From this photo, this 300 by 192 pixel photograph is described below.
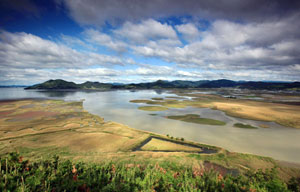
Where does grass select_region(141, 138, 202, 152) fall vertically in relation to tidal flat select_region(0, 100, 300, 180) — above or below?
below

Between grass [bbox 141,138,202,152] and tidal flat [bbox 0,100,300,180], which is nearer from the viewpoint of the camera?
tidal flat [bbox 0,100,300,180]

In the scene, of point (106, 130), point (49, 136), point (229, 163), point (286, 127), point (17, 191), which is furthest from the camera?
point (286, 127)

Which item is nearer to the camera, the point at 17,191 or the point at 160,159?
the point at 17,191

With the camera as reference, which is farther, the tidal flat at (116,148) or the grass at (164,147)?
the grass at (164,147)

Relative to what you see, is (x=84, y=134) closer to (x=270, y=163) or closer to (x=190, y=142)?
(x=190, y=142)

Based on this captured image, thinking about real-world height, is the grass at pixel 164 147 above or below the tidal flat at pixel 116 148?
below

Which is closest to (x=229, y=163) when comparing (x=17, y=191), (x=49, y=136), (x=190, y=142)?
(x=190, y=142)

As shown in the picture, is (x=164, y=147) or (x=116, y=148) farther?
(x=164, y=147)

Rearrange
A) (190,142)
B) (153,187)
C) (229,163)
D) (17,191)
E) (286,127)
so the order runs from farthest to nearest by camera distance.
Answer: (286,127), (190,142), (229,163), (153,187), (17,191)
